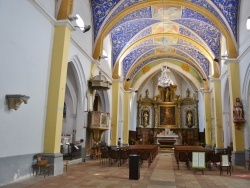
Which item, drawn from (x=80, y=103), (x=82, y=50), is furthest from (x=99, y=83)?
(x=82, y=50)

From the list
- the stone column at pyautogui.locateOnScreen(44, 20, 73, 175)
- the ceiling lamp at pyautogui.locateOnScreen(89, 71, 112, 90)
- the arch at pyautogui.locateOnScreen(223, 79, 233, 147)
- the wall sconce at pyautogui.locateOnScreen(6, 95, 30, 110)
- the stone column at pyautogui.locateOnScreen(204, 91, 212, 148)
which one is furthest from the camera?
the stone column at pyautogui.locateOnScreen(204, 91, 212, 148)

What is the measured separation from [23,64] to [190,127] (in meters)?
20.1

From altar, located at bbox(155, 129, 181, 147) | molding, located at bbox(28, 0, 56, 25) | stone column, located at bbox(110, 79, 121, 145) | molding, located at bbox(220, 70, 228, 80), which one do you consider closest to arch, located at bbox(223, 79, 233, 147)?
molding, located at bbox(220, 70, 228, 80)

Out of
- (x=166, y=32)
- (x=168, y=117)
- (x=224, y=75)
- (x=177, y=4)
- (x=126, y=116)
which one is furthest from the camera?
(x=168, y=117)

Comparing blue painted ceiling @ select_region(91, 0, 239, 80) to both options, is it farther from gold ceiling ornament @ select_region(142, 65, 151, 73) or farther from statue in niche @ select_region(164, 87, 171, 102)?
statue in niche @ select_region(164, 87, 171, 102)

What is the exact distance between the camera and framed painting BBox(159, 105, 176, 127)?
80.3 feet

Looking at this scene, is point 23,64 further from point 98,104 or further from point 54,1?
point 98,104

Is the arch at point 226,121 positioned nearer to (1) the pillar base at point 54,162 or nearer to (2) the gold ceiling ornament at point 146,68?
(2) the gold ceiling ornament at point 146,68

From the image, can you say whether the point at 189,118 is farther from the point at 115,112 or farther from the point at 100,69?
the point at 100,69

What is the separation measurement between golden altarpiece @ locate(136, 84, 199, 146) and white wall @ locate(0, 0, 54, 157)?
17045 mm

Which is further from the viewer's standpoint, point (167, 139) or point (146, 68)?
point (167, 139)

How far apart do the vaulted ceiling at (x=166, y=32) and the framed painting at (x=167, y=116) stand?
5191 mm

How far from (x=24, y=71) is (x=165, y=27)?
10.8 meters

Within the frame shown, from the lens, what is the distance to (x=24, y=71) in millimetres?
6449
